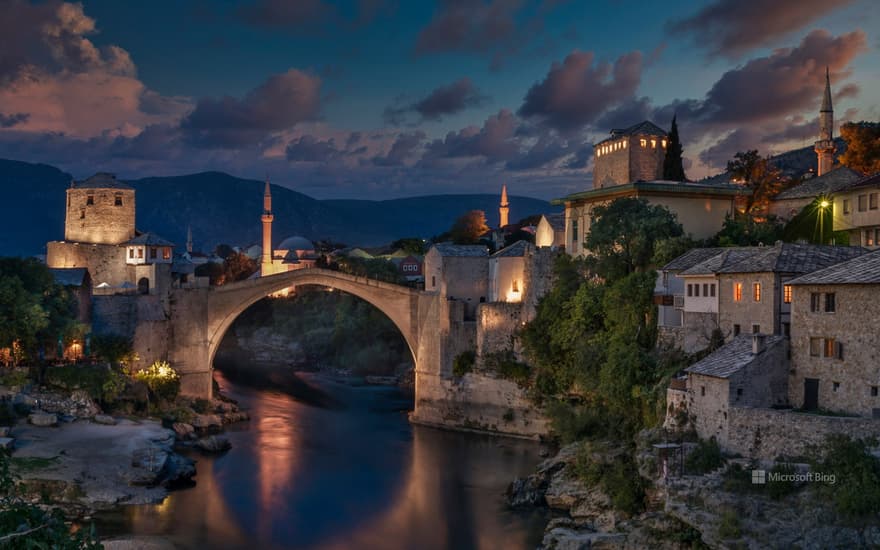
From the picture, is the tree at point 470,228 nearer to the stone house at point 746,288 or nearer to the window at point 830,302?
the stone house at point 746,288

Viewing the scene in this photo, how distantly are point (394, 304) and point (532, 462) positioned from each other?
13.7m

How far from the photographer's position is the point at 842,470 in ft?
52.0

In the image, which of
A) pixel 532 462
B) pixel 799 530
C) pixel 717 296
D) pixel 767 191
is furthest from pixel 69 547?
pixel 767 191

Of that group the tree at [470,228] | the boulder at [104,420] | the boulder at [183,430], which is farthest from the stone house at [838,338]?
the tree at [470,228]

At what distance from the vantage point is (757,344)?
19.5 meters

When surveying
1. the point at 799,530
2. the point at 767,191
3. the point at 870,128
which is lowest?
the point at 799,530

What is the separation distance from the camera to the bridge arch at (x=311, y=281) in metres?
39.3

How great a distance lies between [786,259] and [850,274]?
2.44 meters

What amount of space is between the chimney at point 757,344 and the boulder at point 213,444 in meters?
20.2

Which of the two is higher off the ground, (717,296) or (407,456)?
(717,296)

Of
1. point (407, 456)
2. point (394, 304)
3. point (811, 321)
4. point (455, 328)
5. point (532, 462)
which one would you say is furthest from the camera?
point (394, 304)

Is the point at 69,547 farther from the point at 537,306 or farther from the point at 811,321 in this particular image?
the point at 537,306

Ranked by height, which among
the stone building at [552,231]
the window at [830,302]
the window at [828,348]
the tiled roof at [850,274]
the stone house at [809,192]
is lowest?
the window at [828,348]

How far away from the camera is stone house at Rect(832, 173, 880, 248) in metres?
26.2
